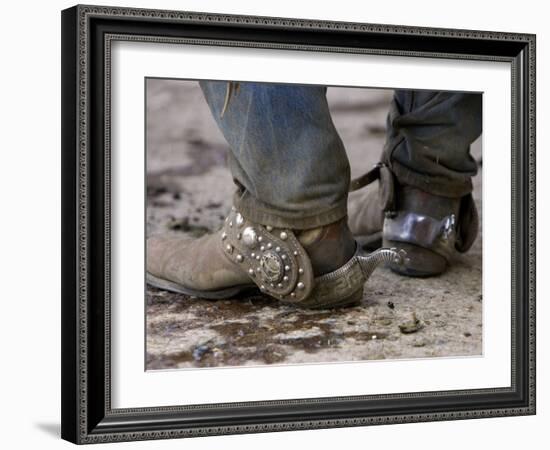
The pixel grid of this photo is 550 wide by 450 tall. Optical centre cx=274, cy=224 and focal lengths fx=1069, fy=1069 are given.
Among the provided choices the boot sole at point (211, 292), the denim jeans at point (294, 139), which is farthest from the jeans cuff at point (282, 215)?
the boot sole at point (211, 292)

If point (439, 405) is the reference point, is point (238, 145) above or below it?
above

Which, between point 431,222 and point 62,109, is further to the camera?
point 431,222

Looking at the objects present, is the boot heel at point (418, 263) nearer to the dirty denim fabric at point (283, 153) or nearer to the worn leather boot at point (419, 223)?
the worn leather boot at point (419, 223)

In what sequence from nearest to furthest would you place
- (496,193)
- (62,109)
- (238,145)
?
(62,109) < (238,145) < (496,193)

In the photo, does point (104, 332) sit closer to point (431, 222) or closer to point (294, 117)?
point (294, 117)

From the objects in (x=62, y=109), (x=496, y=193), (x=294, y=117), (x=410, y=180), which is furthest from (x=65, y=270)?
(x=496, y=193)

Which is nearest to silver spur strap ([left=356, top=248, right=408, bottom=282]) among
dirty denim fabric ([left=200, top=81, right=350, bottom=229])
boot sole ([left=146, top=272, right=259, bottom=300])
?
dirty denim fabric ([left=200, top=81, right=350, bottom=229])

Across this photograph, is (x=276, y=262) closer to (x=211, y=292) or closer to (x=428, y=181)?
(x=211, y=292)
